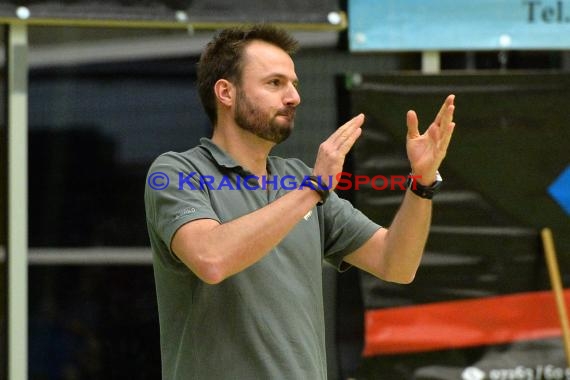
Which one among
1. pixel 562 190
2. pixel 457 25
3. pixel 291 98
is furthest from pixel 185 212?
pixel 562 190

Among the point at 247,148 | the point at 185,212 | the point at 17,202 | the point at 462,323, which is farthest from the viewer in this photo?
the point at 462,323

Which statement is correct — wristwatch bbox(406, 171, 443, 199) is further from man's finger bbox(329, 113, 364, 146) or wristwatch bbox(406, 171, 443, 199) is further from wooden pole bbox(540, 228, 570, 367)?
wooden pole bbox(540, 228, 570, 367)

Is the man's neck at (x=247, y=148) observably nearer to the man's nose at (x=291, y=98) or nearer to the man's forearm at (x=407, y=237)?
the man's nose at (x=291, y=98)

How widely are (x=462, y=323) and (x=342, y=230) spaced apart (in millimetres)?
2338

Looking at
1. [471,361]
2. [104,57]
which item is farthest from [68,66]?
[471,361]

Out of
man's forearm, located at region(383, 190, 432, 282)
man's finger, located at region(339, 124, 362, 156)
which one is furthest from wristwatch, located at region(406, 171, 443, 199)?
man's finger, located at region(339, 124, 362, 156)

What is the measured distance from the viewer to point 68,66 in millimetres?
5391

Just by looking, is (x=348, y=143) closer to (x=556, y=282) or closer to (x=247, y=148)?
(x=247, y=148)

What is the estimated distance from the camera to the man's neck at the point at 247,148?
122 inches

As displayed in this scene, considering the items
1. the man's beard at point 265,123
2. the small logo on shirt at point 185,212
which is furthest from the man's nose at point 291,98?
the small logo on shirt at point 185,212

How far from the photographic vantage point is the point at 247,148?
10.2 ft

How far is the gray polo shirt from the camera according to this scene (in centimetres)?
283

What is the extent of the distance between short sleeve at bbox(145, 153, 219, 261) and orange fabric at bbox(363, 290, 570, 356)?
8.34ft

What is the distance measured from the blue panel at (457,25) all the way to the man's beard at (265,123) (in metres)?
2.41
